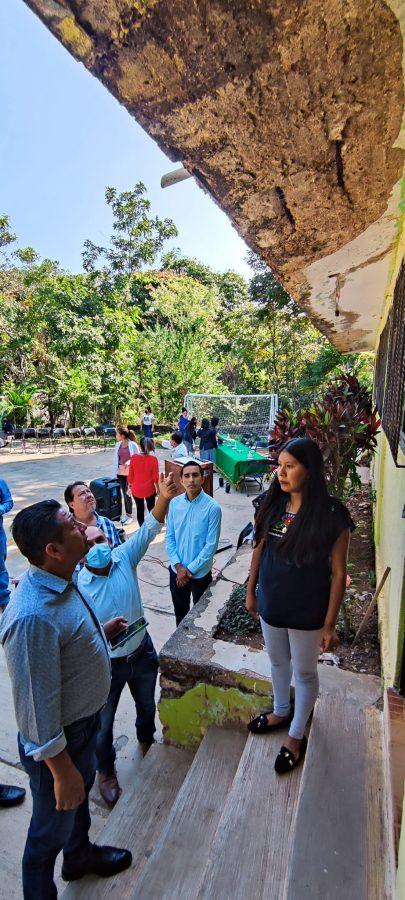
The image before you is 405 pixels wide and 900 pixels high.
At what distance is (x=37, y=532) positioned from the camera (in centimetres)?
165

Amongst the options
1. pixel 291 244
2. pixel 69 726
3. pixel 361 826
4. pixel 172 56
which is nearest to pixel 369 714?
pixel 361 826

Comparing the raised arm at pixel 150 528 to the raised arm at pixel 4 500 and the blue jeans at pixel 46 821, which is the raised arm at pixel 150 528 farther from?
the raised arm at pixel 4 500

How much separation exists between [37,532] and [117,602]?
38.1 inches

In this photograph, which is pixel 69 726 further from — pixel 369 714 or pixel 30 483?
pixel 30 483

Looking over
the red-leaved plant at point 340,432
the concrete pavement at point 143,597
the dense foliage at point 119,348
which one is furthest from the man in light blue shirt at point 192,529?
the dense foliage at point 119,348

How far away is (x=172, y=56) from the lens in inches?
38.1

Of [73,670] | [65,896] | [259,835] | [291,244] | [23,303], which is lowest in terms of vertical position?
[65,896]

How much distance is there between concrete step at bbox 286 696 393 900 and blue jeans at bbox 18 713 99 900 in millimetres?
933

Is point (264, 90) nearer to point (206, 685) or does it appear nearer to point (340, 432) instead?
point (340, 432)

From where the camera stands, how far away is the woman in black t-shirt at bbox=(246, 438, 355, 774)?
197cm

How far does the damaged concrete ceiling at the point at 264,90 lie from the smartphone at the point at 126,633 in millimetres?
2176

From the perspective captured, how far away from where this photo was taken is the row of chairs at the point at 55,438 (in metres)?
→ 15.4

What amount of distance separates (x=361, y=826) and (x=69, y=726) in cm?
127

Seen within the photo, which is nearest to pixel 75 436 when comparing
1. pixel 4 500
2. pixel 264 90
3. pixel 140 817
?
pixel 4 500
